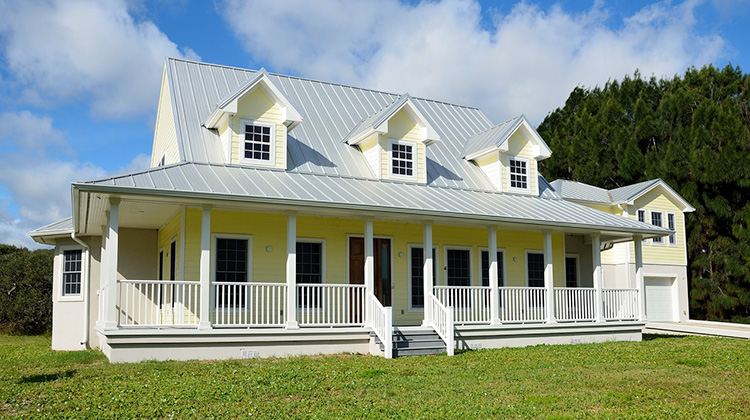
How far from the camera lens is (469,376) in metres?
11.5

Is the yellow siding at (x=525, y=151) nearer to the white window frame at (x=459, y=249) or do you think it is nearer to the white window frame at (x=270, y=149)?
the white window frame at (x=459, y=249)

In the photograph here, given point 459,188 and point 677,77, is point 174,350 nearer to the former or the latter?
point 459,188

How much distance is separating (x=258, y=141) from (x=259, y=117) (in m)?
0.61

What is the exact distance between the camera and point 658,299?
30.2m

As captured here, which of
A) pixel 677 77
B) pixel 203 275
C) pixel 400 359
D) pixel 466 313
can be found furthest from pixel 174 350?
pixel 677 77

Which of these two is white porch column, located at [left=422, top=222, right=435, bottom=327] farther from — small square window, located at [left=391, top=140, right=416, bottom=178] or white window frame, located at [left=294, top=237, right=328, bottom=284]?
small square window, located at [left=391, top=140, right=416, bottom=178]

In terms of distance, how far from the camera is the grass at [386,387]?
8680mm

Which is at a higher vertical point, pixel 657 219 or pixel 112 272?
pixel 657 219

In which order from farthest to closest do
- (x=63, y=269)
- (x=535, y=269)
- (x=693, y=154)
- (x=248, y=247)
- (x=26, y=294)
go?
(x=693, y=154) → (x=26, y=294) → (x=535, y=269) → (x=63, y=269) → (x=248, y=247)

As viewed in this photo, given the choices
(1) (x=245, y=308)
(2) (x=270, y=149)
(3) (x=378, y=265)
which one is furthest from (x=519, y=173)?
(1) (x=245, y=308)

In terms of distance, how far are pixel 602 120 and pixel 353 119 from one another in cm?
2338

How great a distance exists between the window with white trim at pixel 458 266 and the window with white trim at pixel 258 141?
5.82 metres

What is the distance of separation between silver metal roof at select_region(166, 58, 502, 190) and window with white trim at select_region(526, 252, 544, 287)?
2515 mm

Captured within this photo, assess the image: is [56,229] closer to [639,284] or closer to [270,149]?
[270,149]
